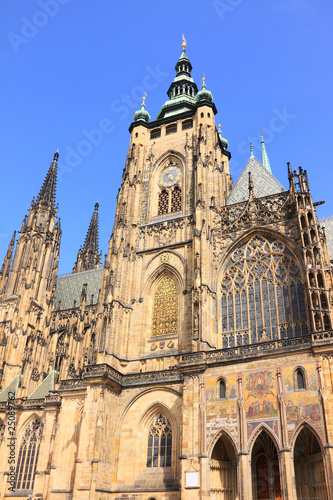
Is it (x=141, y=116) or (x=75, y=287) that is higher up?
(x=141, y=116)

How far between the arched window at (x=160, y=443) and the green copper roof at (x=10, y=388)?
16.7 m

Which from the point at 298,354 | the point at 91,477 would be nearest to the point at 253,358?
the point at 298,354

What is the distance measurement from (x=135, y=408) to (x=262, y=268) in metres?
10.0

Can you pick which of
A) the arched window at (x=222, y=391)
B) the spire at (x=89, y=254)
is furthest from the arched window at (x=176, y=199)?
the spire at (x=89, y=254)

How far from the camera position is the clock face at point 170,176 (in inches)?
1235

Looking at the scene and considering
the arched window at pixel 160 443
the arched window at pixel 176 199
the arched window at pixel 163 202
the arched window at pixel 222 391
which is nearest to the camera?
the arched window at pixel 222 391

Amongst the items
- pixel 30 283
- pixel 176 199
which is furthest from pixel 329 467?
pixel 30 283

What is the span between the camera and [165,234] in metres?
28.9

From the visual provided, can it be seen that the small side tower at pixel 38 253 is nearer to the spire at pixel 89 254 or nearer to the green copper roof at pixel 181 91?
the spire at pixel 89 254

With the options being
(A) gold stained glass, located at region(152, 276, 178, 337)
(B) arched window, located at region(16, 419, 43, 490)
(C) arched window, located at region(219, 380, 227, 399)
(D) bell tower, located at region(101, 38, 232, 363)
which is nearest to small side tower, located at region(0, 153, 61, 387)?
→ (B) arched window, located at region(16, 419, 43, 490)

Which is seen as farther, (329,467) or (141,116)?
(141,116)

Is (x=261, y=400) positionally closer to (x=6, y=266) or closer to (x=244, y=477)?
(x=244, y=477)

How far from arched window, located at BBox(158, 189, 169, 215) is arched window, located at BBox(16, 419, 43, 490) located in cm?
1752

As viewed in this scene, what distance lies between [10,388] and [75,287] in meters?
14.2
